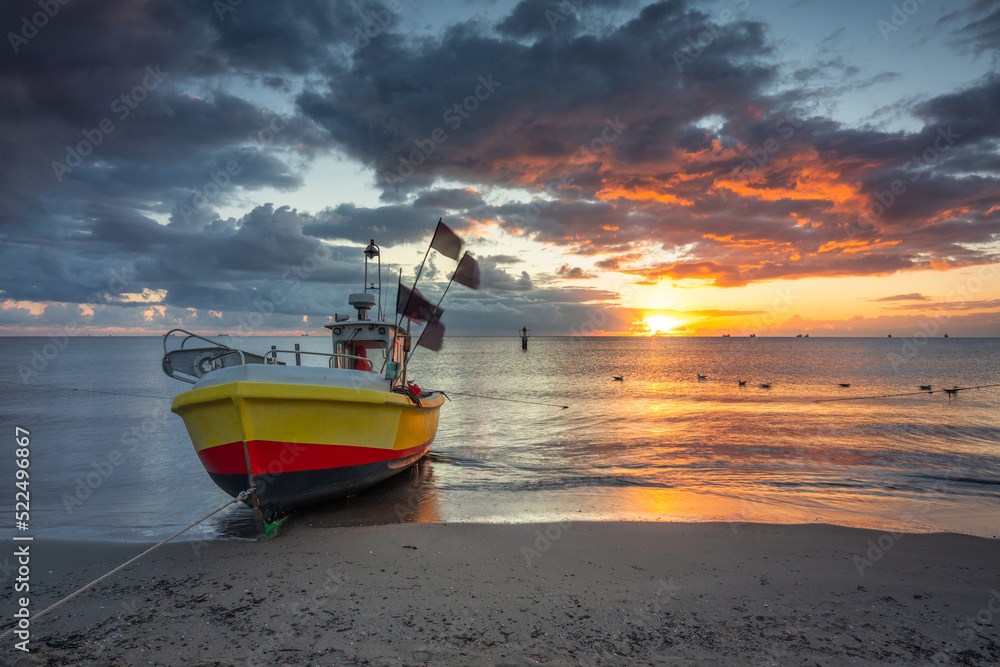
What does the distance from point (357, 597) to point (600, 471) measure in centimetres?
835

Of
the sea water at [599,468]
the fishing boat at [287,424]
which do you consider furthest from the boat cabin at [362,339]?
the sea water at [599,468]

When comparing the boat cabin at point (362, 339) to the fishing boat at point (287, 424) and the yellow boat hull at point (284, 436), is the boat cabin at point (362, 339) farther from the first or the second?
the yellow boat hull at point (284, 436)

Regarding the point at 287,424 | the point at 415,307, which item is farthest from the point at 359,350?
the point at 287,424

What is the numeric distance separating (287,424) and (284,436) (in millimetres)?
185

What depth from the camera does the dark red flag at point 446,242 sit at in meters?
9.30

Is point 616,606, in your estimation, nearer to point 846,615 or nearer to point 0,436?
point 846,615

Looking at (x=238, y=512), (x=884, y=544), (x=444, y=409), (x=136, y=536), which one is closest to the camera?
(x=884, y=544)

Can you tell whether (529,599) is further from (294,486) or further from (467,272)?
(467,272)

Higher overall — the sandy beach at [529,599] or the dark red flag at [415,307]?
the dark red flag at [415,307]

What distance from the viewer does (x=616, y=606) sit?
4.62 meters

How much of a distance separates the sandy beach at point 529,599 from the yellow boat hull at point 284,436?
0.83m

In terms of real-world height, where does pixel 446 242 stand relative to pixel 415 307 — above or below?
above

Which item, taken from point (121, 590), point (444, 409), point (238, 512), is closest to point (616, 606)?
point (121, 590)

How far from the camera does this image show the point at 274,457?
6930mm
